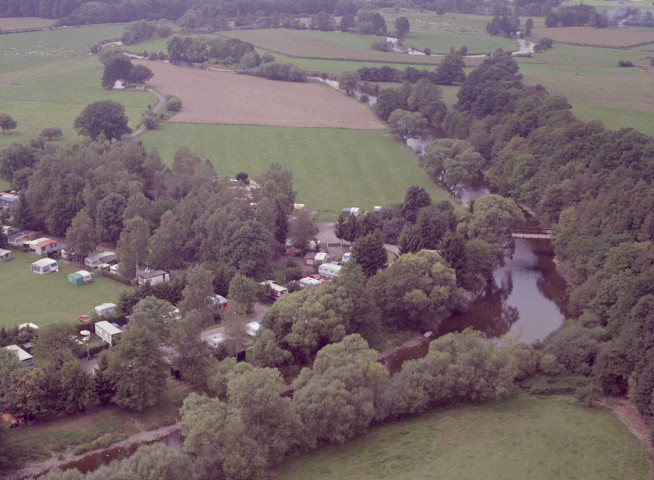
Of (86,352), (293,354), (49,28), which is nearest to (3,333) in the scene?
(86,352)

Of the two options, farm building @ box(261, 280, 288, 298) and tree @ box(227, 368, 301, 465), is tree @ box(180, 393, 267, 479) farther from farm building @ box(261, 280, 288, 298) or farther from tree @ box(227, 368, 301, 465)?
farm building @ box(261, 280, 288, 298)

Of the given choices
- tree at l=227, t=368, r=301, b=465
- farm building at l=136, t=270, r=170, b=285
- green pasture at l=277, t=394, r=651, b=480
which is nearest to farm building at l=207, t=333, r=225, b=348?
farm building at l=136, t=270, r=170, b=285

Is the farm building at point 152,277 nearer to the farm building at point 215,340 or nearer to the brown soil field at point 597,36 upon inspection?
the farm building at point 215,340

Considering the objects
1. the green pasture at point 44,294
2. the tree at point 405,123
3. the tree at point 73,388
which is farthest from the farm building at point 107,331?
the tree at point 405,123

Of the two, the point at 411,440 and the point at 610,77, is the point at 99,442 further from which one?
the point at 610,77

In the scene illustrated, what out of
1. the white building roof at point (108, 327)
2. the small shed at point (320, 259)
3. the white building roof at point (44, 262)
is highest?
the white building roof at point (108, 327)

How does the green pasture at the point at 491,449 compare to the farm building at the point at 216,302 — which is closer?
the green pasture at the point at 491,449
